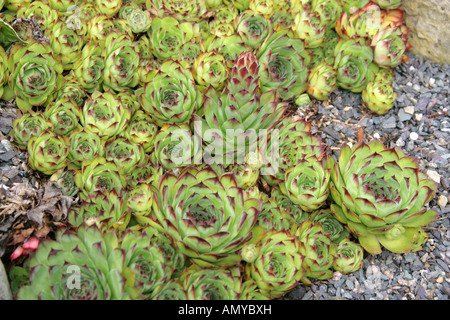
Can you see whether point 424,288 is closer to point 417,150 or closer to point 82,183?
point 417,150

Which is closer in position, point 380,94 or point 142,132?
point 142,132

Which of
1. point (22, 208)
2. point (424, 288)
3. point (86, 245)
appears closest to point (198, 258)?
point (86, 245)

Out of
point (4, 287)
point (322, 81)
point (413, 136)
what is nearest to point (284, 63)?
point (322, 81)

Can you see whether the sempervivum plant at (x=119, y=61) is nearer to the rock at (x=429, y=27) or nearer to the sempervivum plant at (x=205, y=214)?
the sempervivum plant at (x=205, y=214)

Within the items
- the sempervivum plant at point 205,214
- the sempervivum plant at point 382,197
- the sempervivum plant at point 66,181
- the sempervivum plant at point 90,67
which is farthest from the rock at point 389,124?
the sempervivum plant at point 66,181

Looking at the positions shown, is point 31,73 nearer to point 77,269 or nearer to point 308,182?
point 77,269

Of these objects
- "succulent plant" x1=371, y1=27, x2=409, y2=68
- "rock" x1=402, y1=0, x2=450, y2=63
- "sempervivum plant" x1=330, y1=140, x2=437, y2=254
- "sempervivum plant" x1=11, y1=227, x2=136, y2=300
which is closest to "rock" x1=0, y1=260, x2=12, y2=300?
"sempervivum plant" x1=11, y1=227, x2=136, y2=300

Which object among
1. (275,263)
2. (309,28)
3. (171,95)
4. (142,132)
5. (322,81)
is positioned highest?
(309,28)
